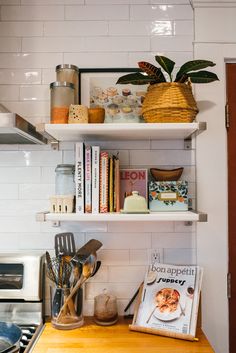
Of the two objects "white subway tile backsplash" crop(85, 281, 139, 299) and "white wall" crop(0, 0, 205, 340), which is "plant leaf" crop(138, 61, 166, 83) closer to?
"white wall" crop(0, 0, 205, 340)

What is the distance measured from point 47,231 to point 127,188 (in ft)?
1.44

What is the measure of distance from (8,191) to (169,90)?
0.89m

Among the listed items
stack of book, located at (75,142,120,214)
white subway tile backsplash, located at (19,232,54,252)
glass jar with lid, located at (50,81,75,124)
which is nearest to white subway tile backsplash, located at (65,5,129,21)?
glass jar with lid, located at (50,81,75,124)

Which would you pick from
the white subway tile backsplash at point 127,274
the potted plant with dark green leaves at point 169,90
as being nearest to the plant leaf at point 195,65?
the potted plant with dark green leaves at point 169,90

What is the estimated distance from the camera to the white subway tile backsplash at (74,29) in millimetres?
1730

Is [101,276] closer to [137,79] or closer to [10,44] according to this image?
[137,79]

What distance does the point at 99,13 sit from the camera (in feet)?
5.69

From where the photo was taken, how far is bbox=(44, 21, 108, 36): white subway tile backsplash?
173cm

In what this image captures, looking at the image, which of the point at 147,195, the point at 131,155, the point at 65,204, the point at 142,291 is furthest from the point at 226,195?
the point at 65,204

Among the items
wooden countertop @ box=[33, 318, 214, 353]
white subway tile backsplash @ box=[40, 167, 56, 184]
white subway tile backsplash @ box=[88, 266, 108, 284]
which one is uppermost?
white subway tile backsplash @ box=[40, 167, 56, 184]

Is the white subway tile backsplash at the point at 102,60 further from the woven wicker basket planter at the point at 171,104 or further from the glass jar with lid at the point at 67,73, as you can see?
the woven wicker basket planter at the point at 171,104

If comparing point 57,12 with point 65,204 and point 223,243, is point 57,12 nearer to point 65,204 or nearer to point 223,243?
point 65,204

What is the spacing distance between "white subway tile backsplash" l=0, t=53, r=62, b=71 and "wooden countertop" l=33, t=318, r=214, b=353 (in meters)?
1.21

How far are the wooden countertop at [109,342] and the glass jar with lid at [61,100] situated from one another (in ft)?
2.88
